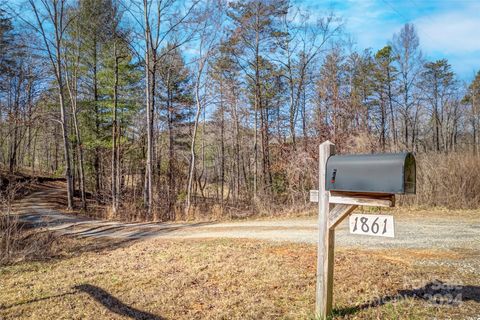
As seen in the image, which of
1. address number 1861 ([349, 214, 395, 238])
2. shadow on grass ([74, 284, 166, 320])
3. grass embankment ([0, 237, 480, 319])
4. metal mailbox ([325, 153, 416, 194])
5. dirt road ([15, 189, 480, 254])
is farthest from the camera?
dirt road ([15, 189, 480, 254])

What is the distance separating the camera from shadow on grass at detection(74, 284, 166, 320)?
3730 mm

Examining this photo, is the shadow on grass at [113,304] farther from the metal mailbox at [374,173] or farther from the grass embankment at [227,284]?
the metal mailbox at [374,173]

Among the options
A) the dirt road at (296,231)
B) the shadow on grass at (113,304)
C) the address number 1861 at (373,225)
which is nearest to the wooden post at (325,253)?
the address number 1861 at (373,225)

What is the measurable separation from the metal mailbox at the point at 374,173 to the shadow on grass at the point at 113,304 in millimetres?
2554

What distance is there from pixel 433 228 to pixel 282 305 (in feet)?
19.2

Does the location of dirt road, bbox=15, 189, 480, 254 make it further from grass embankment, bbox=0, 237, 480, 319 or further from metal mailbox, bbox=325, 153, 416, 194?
metal mailbox, bbox=325, 153, 416, 194

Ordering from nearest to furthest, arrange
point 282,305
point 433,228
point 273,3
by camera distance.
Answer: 1. point 282,305
2. point 433,228
3. point 273,3

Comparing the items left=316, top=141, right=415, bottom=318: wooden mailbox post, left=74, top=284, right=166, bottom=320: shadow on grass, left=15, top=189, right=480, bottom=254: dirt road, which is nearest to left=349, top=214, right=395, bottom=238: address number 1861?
left=316, top=141, right=415, bottom=318: wooden mailbox post

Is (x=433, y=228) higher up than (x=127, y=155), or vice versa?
(x=127, y=155)

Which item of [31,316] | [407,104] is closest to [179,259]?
[31,316]

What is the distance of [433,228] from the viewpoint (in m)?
7.73

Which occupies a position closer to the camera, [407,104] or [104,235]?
[104,235]

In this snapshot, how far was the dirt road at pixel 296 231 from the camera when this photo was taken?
639 cm

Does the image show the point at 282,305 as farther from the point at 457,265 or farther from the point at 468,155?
the point at 468,155
